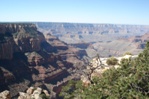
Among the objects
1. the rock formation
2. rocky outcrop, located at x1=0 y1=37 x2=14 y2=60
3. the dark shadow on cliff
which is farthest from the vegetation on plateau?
the dark shadow on cliff

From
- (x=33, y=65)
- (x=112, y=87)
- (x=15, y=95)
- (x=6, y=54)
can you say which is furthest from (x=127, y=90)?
(x=33, y=65)

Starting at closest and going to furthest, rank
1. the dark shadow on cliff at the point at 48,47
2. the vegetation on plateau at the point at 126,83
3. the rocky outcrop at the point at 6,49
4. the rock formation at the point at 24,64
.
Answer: the vegetation on plateau at the point at 126,83, the rock formation at the point at 24,64, the rocky outcrop at the point at 6,49, the dark shadow on cliff at the point at 48,47

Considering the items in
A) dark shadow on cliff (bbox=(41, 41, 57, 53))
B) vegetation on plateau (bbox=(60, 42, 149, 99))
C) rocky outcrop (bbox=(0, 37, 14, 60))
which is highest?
vegetation on plateau (bbox=(60, 42, 149, 99))

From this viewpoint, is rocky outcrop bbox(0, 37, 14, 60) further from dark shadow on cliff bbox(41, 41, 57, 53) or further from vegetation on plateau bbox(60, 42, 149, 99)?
vegetation on plateau bbox(60, 42, 149, 99)

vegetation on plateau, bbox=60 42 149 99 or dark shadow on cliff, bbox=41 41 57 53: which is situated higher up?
vegetation on plateau, bbox=60 42 149 99

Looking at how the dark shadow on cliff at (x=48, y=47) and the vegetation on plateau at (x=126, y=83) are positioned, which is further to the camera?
the dark shadow on cliff at (x=48, y=47)

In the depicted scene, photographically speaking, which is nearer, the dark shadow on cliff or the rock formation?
the rock formation

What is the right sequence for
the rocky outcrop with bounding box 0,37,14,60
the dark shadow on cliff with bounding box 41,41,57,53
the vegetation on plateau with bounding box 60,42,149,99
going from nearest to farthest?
the vegetation on plateau with bounding box 60,42,149,99
the rocky outcrop with bounding box 0,37,14,60
the dark shadow on cliff with bounding box 41,41,57,53

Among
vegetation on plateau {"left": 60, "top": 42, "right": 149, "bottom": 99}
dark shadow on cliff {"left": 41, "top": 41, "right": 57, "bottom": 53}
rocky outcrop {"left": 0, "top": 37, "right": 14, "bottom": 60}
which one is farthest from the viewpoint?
dark shadow on cliff {"left": 41, "top": 41, "right": 57, "bottom": 53}

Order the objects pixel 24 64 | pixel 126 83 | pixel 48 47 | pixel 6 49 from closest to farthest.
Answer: pixel 126 83 → pixel 6 49 → pixel 24 64 → pixel 48 47

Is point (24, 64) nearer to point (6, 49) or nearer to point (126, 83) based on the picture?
point (6, 49)

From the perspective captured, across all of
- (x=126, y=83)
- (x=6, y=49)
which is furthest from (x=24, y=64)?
(x=126, y=83)

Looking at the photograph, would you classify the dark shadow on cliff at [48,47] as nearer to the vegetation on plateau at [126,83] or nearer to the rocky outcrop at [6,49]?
the rocky outcrop at [6,49]

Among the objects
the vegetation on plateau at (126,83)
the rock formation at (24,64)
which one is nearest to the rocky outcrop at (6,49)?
the rock formation at (24,64)
